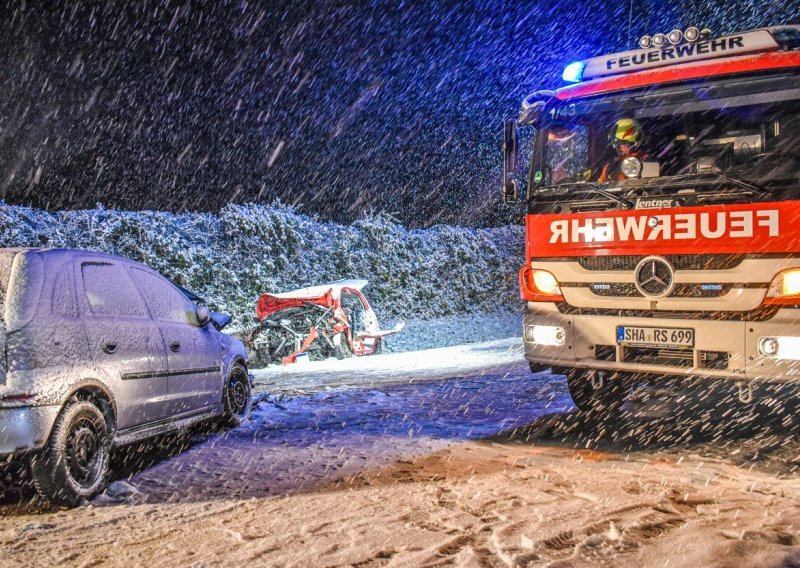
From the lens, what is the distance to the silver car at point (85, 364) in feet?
13.7

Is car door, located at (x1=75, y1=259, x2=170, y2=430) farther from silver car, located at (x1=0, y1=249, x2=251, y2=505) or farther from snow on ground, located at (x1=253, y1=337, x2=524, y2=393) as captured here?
snow on ground, located at (x1=253, y1=337, x2=524, y2=393)

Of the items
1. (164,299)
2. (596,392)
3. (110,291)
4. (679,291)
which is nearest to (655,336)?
(679,291)

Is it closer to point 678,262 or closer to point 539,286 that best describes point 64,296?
point 539,286

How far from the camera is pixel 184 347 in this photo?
19.6 ft

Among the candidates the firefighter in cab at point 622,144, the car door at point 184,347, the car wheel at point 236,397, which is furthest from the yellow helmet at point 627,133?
the car wheel at point 236,397

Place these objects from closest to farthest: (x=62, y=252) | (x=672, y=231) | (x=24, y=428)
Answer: (x=24, y=428) < (x=62, y=252) < (x=672, y=231)

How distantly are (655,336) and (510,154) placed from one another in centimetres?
239

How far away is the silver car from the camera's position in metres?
4.17

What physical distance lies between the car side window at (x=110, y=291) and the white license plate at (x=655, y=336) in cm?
392

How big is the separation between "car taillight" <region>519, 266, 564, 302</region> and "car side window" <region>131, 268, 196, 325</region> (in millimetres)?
3027

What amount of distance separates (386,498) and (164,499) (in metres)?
1.45

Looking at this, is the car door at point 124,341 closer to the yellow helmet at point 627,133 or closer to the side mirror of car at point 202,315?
the side mirror of car at point 202,315

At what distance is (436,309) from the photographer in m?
20.0

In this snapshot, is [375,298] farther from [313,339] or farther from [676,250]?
[676,250]
